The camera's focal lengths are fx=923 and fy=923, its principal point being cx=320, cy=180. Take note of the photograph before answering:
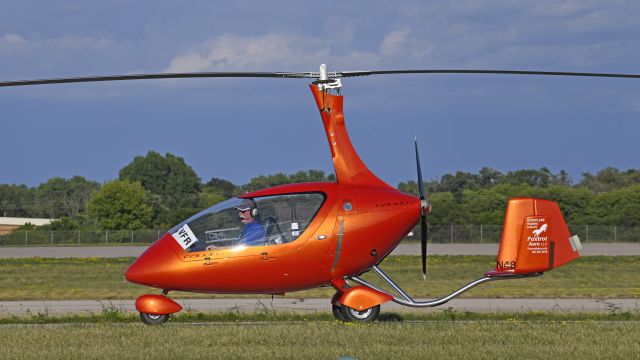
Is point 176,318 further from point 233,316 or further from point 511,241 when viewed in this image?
point 511,241

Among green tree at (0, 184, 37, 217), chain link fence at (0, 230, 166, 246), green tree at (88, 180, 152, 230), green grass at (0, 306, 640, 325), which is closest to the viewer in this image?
green grass at (0, 306, 640, 325)

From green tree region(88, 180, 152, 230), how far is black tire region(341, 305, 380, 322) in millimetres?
59263

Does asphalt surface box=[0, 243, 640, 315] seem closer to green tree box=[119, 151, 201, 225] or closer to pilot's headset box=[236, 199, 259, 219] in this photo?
pilot's headset box=[236, 199, 259, 219]

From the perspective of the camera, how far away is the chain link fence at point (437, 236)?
186 feet

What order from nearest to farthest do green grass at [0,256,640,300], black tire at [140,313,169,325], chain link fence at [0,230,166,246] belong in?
black tire at [140,313,169,325] → green grass at [0,256,640,300] → chain link fence at [0,230,166,246]

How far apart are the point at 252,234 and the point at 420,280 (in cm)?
1431

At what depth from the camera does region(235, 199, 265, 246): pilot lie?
15.2m

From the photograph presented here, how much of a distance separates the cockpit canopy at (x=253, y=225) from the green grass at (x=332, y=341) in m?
1.40

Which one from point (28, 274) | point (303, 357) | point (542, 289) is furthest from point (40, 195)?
point (303, 357)

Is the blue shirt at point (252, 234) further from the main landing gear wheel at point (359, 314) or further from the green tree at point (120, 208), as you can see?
the green tree at point (120, 208)

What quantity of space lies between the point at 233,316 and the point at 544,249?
5.98 m

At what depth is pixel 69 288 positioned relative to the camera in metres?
26.8

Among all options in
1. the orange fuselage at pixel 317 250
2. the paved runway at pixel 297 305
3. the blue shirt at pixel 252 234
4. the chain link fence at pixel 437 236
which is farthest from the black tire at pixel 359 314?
the chain link fence at pixel 437 236

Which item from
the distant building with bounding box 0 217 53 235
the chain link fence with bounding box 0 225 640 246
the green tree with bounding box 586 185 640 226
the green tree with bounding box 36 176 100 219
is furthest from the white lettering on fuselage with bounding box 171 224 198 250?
the green tree with bounding box 36 176 100 219
